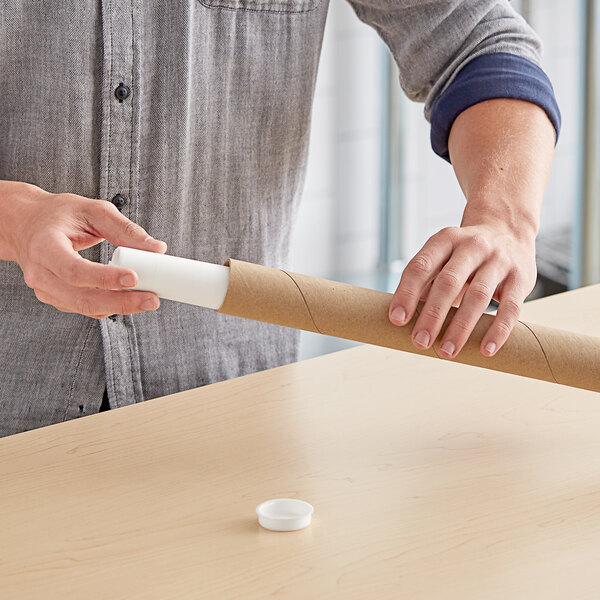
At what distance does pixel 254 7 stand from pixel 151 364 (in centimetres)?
51

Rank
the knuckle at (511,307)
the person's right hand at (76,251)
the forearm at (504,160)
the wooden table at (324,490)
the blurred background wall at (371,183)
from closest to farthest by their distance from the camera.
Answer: the wooden table at (324,490) → the person's right hand at (76,251) → the knuckle at (511,307) → the forearm at (504,160) → the blurred background wall at (371,183)

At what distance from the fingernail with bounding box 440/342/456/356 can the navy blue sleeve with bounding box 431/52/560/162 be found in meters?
0.41

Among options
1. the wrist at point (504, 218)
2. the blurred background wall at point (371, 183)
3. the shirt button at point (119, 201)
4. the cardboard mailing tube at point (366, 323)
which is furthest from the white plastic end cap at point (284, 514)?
the blurred background wall at point (371, 183)

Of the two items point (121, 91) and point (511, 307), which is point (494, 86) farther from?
point (121, 91)

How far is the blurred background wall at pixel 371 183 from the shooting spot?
3.11 m

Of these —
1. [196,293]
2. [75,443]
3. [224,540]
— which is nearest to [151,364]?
[75,443]

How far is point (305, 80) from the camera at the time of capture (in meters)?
1.22

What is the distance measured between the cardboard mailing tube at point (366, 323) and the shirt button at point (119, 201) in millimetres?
333

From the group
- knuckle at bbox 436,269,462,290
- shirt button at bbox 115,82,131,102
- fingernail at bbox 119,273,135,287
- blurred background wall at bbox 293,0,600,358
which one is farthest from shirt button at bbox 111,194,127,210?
blurred background wall at bbox 293,0,600,358

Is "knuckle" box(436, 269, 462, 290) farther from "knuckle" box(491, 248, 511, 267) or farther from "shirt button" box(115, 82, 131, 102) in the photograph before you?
"shirt button" box(115, 82, 131, 102)

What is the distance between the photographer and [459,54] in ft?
3.87

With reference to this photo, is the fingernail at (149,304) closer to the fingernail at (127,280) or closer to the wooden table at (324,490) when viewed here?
the fingernail at (127,280)

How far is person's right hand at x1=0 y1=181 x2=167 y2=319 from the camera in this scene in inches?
29.8

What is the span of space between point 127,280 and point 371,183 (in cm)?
293
